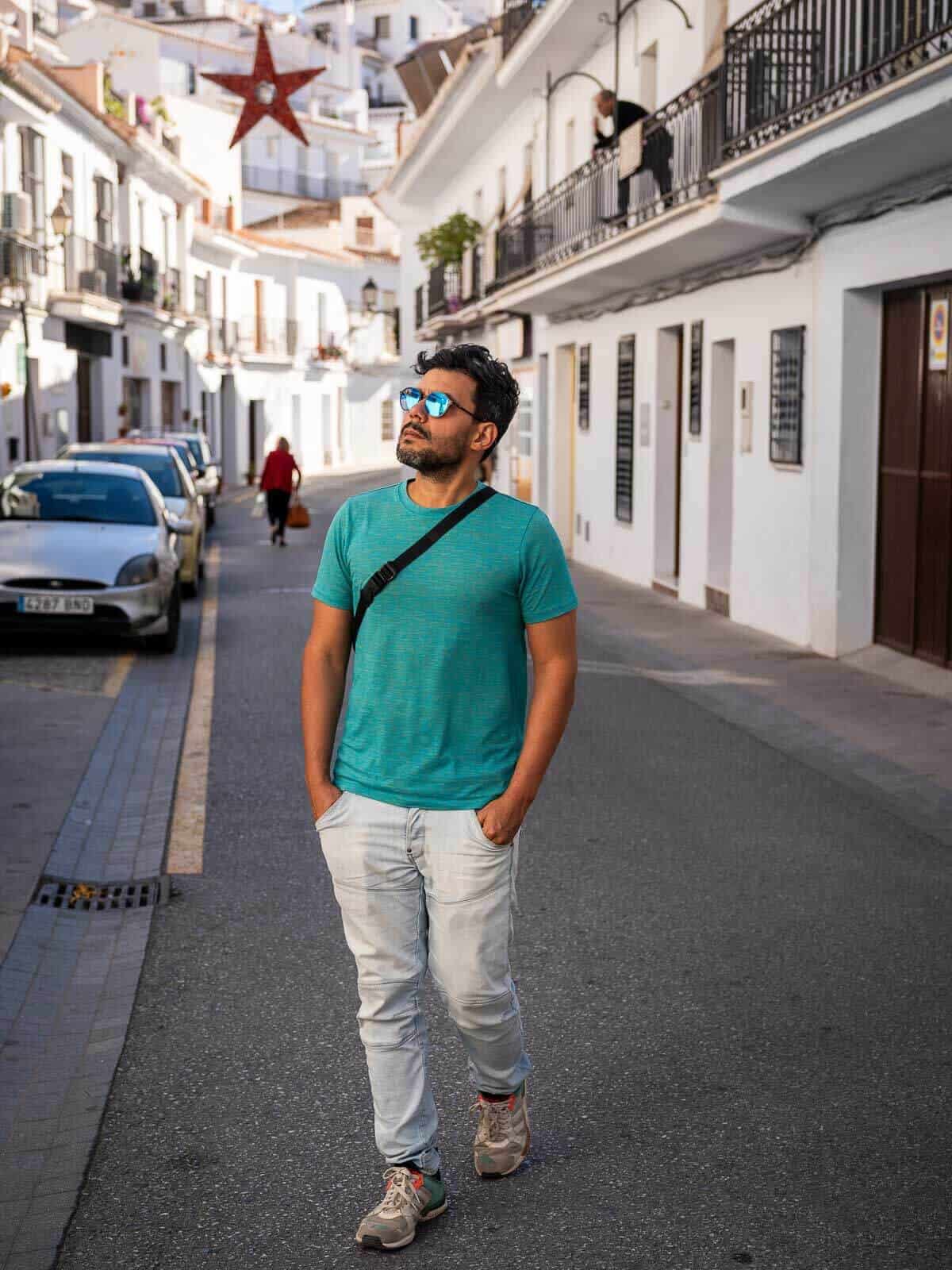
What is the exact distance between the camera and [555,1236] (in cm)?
372

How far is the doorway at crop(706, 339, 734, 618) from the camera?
1761cm

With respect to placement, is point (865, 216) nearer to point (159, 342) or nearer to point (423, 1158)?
point (423, 1158)

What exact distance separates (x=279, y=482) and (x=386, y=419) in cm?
5113

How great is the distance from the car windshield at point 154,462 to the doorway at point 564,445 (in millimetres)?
7527

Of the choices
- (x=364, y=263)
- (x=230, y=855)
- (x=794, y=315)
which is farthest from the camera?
(x=364, y=263)

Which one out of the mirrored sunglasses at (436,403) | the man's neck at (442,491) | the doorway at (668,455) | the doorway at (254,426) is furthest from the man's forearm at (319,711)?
the doorway at (254,426)

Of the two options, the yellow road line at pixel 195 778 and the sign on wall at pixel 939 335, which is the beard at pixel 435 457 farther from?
the sign on wall at pixel 939 335

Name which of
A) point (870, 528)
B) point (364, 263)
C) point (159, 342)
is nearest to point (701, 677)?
point (870, 528)

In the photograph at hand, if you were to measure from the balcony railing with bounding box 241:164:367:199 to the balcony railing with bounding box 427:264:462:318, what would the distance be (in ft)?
134

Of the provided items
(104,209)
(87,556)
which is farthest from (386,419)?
(87,556)

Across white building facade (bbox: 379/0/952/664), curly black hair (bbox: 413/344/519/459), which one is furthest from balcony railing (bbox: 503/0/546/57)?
curly black hair (bbox: 413/344/519/459)

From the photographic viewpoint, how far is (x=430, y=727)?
365 centimetres

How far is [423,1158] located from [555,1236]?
331mm

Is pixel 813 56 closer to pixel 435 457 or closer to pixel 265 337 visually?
pixel 435 457
